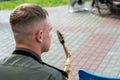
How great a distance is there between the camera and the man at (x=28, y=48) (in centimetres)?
160

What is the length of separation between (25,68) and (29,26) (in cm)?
21

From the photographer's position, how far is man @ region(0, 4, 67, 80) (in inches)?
63.0

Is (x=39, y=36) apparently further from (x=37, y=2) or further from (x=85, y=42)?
(x=37, y=2)

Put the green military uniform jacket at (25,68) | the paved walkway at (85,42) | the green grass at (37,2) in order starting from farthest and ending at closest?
the green grass at (37,2), the paved walkway at (85,42), the green military uniform jacket at (25,68)

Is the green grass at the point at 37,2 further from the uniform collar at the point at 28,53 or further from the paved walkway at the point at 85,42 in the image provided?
the uniform collar at the point at 28,53

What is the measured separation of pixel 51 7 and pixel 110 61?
25.7 feet

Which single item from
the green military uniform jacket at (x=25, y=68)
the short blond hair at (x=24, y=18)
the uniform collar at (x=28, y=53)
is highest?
the short blond hair at (x=24, y=18)

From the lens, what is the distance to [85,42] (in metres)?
8.62

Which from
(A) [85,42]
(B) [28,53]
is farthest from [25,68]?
(A) [85,42]

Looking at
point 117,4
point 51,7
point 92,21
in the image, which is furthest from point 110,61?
point 51,7

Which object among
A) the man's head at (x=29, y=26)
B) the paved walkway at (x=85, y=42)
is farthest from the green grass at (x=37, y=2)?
the man's head at (x=29, y=26)

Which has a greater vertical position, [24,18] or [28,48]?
[24,18]

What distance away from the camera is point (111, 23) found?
10930 millimetres

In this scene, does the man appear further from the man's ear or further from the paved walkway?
the paved walkway
